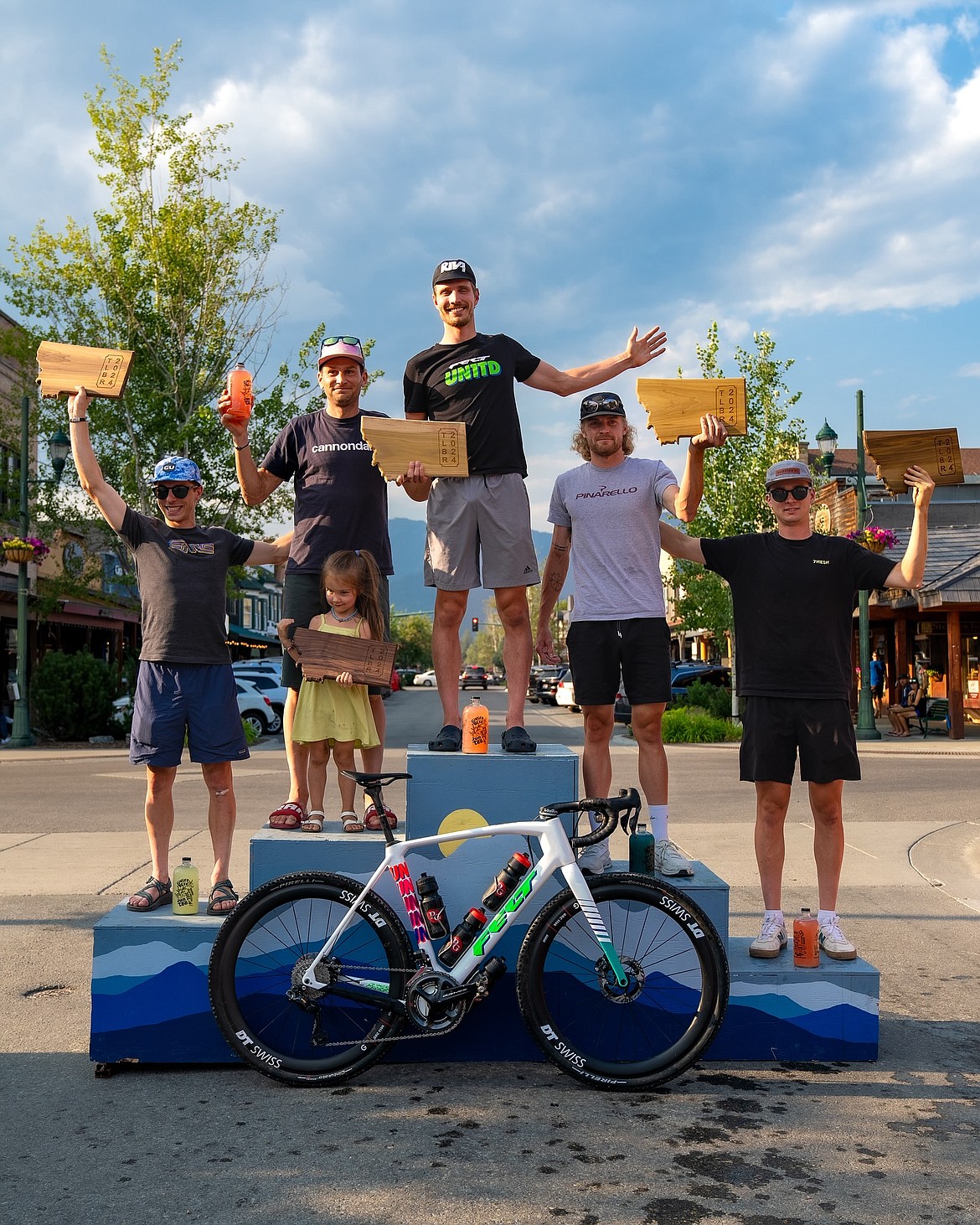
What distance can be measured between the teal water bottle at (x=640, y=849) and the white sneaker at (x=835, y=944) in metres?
0.78

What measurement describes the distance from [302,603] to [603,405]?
5.56 feet

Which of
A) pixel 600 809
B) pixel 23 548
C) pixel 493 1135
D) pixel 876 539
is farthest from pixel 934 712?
pixel 493 1135

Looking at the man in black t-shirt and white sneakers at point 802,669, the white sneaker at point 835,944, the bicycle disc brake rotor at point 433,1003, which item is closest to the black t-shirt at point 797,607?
the man in black t-shirt and white sneakers at point 802,669

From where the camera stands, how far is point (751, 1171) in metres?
3.50

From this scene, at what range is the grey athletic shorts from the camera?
17.3 feet

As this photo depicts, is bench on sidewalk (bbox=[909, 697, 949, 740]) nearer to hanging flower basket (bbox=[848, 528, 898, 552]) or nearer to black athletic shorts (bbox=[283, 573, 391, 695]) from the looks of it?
hanging flower basket (bbox=[848, 528, 898, 552])

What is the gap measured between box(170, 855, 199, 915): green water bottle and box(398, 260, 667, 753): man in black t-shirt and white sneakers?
4.10 feet

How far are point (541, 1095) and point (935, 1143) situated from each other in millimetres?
1349

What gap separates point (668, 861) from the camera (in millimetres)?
4871

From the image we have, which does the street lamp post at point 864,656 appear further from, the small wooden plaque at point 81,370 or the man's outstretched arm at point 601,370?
the small wooden plaque at point 81,370

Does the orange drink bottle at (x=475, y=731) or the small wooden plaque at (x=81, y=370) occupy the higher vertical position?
the small wooden plaque at (x=81, y=370)

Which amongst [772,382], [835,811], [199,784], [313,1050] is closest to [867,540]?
[772,382]

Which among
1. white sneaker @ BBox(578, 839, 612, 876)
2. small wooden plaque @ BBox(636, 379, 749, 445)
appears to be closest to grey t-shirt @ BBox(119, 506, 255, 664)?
white sneaker @ BBox(578, 839, 612, 876)

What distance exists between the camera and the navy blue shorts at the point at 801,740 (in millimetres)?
4820
